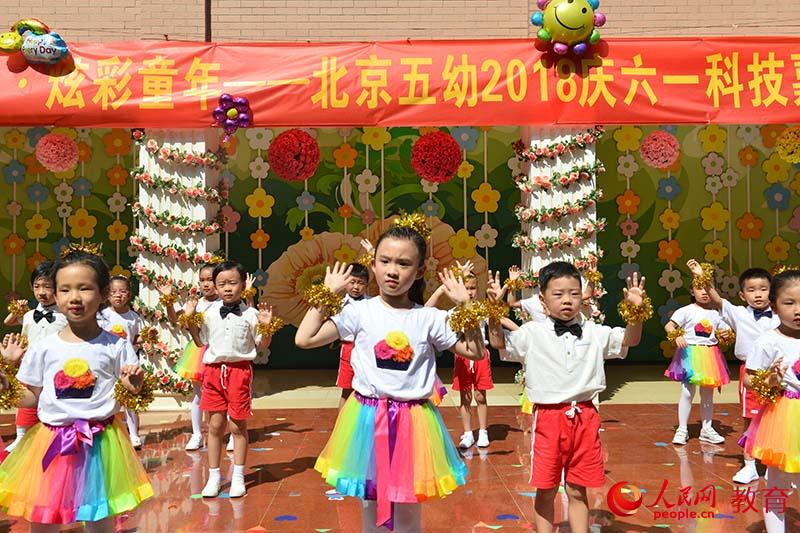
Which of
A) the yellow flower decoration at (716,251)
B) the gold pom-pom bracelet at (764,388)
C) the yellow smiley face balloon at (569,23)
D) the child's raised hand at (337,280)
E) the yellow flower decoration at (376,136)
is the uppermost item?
the yellow smiley face balloon at (569,23)

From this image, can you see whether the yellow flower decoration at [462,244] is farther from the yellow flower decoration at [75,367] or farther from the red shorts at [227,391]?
the yellow flower decoration at [75,367]

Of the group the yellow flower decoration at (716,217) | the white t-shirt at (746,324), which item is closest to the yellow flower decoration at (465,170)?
the yellow flower decoration at (716,217)

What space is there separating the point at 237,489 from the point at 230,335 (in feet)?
3.89

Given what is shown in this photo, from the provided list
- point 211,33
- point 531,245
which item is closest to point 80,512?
point 531,245

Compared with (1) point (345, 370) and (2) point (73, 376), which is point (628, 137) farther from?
(2) point (73, 376)

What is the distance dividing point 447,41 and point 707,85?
340 centimetres

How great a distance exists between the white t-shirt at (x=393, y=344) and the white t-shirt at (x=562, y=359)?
647 mm

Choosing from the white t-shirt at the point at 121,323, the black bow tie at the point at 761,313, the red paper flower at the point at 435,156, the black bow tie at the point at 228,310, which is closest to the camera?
the black bow tie at the point at 228,310

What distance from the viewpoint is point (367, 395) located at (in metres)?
3.64

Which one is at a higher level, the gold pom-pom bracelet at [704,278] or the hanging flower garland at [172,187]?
the hanging flower garland at [172,187]

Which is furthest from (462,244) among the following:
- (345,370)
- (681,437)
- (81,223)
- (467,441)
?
(81,223)

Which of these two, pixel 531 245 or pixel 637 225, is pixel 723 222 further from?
pixel 531 245

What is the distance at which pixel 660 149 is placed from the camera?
37.4 ft

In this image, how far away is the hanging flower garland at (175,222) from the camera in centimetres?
920
